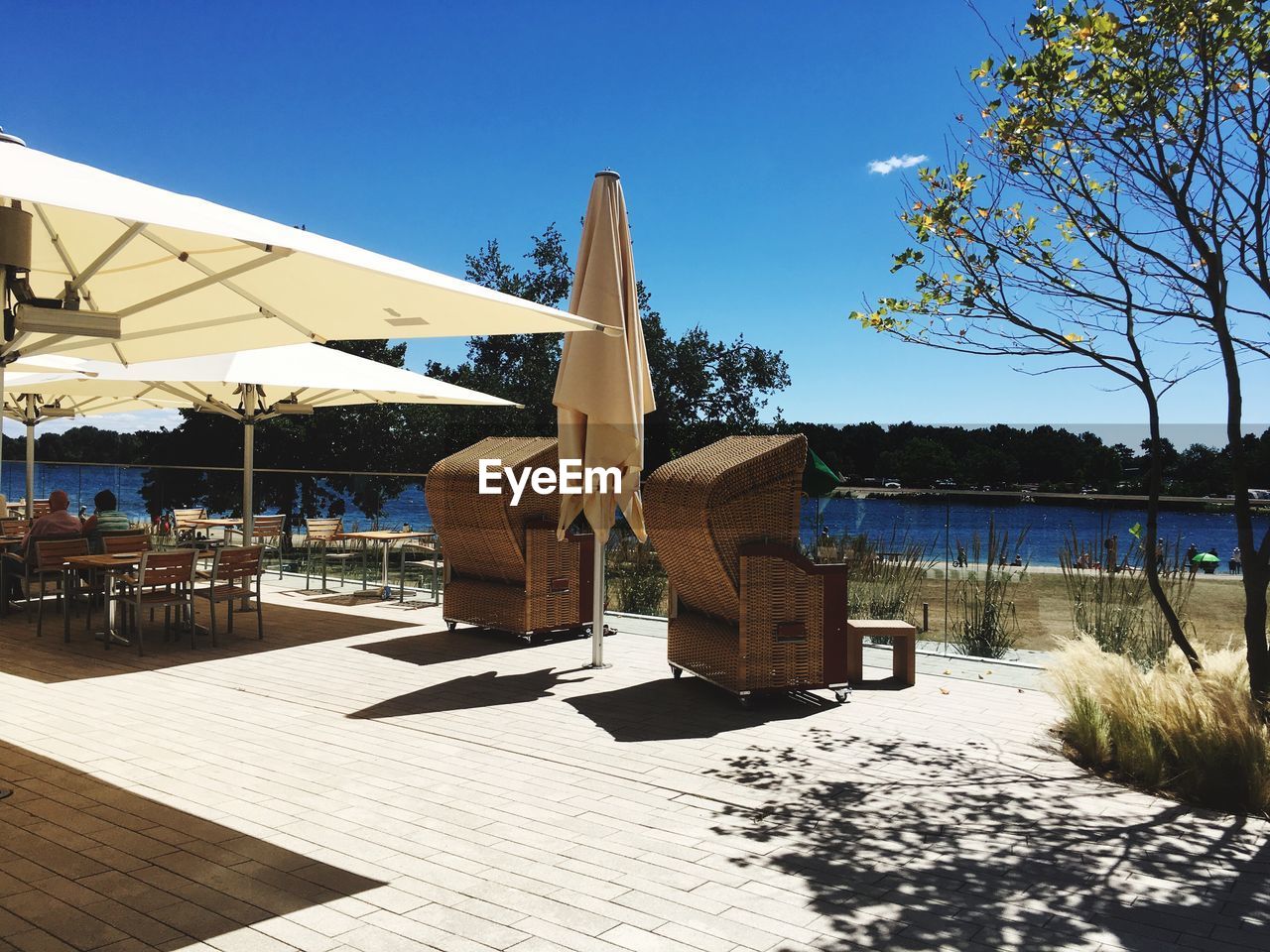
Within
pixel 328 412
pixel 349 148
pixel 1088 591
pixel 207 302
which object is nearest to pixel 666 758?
pixel 207 302

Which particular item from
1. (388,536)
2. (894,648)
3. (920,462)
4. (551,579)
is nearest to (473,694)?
(551,579)

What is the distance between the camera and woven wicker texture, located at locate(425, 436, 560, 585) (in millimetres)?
8078

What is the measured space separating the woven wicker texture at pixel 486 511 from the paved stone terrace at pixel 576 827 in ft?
5.50

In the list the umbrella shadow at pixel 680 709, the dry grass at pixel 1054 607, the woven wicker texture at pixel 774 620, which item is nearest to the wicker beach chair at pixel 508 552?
the umbrella shadow at pixel 680 709

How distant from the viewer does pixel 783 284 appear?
55688 millimetres

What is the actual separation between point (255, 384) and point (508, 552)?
2.94 m

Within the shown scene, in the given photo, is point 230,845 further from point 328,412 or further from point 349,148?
point 328,412

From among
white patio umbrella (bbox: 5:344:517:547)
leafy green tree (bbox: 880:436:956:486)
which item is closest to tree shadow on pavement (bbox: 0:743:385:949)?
white patio umbrella (bbox: 5:344:517:547)

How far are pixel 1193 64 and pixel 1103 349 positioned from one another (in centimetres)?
156

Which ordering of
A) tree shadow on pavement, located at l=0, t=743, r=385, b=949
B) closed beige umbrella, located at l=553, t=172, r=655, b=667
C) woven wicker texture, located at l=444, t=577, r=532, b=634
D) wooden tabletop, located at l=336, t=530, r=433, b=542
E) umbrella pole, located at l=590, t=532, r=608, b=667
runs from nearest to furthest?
tree shadow on pavement, located at l=0, t=743, r=385, b=949 → closed beige umbrella, located at l=553, t=172, r=655, b=667 → umbrella pole, located at l=590, t=532, r=608, b=667 → woven wicker texture, located at l=444, t=577, r=532, b=634 → wooden tabletop, located at l=336, t=530, r=433, b=542

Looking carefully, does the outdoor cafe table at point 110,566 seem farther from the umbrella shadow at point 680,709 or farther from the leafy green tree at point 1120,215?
the leafy green tree at point 1120,215

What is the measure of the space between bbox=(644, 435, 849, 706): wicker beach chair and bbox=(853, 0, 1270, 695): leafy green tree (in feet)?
4.05

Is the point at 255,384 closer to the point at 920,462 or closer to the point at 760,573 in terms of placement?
the point at 760,573

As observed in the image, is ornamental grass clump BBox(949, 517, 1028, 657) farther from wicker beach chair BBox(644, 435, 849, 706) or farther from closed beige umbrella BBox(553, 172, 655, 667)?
closed beige umbrella BBox(553, 172, 655, 667)
